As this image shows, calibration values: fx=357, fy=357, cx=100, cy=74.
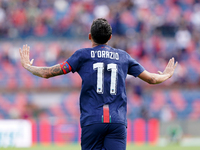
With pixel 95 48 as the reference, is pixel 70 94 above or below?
above

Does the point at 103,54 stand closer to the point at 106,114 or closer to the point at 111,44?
the point at 106,114

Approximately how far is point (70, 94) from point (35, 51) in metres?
3.03

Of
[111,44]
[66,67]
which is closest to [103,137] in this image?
[66,67]

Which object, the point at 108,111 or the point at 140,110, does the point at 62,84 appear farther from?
the point at 108,111

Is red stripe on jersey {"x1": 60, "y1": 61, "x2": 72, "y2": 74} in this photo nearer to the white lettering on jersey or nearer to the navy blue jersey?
the navy blue jersey

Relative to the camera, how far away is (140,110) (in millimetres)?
14828

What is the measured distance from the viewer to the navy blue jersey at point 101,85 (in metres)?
3.65

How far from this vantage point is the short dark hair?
12.3ft

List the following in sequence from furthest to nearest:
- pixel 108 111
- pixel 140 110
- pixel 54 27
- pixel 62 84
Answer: pixel 54 27, pixel 62 84, pixel 140 110, pixel 108 111

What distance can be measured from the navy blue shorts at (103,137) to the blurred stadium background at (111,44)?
9.40m

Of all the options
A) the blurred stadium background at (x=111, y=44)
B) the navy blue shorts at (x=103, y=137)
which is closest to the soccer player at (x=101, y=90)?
the navy blue shorts at (x=103, y=137)

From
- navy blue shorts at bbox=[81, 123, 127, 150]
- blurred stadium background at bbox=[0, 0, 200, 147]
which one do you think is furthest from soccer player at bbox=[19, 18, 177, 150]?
blurred stadium background at bbox=[0, 0, 200, 147]

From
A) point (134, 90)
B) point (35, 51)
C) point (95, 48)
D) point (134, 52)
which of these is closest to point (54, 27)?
point (35, 51)

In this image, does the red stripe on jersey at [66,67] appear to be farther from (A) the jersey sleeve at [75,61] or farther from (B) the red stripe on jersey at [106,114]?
(B) the red stripe on jersey at [106,114]
